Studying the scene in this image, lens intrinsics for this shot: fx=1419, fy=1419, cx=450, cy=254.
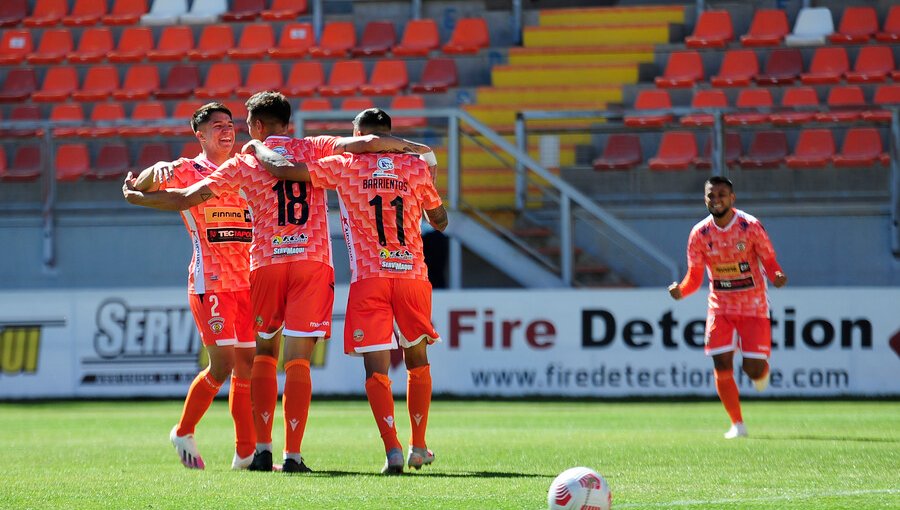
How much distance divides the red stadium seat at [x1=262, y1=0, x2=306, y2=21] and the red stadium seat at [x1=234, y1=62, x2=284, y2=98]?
1366 mm

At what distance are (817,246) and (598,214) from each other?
2873 mm

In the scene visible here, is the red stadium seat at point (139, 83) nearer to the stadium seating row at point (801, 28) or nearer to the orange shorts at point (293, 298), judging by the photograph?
the stadium seating row at point (801, 28)

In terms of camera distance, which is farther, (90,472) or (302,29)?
(302,29)

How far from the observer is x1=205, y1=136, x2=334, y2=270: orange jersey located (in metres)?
7.72

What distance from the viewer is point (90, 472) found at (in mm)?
7988

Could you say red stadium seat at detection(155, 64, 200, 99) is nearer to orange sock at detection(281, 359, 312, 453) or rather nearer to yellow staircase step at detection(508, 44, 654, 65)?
yellow staircase step at detection(508, 44, 654, 65)

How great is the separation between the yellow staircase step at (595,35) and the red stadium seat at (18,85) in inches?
320

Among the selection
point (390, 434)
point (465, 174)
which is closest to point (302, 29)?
point (465, 174)

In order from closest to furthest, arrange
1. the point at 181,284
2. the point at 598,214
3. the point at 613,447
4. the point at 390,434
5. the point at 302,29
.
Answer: the point at 390,434 < the point at 613,447 < the point at 598,214 < the point at 181,284 < the point at 302,29

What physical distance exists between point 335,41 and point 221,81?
76.5 inches

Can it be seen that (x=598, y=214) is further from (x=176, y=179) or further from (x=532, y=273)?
(x=176, y=179)

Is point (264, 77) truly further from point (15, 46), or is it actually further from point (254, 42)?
point (15, 46)

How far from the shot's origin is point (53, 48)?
Result: 78.8 ft

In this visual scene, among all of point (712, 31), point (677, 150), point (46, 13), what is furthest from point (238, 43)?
point (677, 150)
